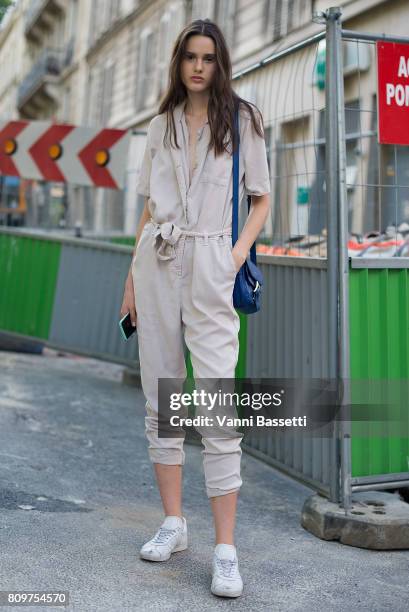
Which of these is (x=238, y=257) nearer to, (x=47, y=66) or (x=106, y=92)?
(x=106, y=92)

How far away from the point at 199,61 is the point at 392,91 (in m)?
1.06

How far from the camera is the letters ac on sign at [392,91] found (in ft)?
11.7

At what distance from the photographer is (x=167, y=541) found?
9.86 feet

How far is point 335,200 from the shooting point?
344 centimetres

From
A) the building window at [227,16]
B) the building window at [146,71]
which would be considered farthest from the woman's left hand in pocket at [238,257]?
the building window at [146,71]

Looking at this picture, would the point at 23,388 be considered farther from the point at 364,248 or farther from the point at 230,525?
the point at 230,525

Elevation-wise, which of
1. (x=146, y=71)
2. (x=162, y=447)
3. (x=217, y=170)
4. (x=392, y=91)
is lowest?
(x=162, y=447)

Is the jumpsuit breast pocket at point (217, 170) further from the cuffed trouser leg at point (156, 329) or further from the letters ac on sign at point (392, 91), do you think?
the letters ac on sign at point (392, 91)

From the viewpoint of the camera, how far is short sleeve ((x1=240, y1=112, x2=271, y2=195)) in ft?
9.62

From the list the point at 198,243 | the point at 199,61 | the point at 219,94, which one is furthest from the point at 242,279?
the point at 199,61

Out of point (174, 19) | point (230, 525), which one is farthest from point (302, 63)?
point (174, 19)

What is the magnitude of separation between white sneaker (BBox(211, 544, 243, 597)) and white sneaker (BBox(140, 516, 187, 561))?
0.78 ft

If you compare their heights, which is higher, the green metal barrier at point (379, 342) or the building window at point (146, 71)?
the building window at point (146, 71)

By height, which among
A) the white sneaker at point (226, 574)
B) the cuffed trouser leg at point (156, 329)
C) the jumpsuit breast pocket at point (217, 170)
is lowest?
the white sneaker at point (226, 574)
